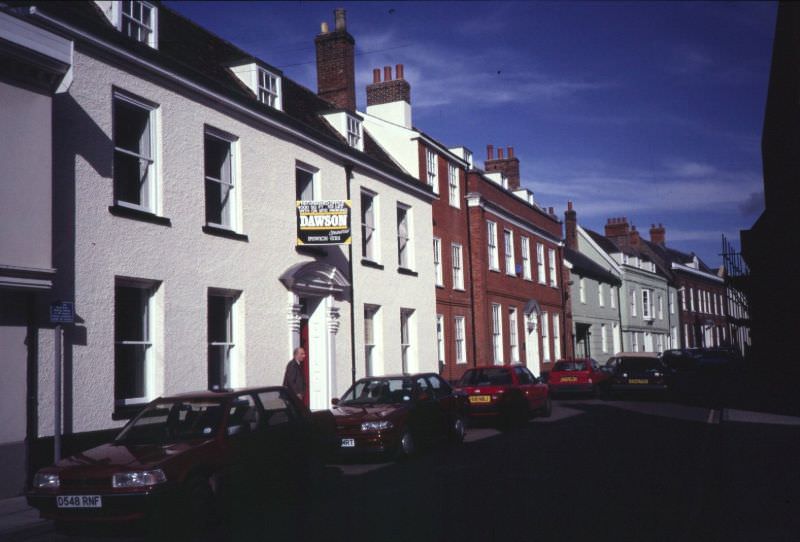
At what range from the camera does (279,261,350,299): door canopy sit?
1658 cm

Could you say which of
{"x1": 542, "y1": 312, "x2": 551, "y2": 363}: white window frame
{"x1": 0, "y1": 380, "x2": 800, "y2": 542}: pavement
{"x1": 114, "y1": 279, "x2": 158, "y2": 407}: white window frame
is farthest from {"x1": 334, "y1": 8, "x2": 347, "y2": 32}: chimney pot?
{"x1": 542, "y1": 312, "x2": 551, "y2": 363}: white window frame

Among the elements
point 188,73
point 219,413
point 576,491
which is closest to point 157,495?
point 219,413

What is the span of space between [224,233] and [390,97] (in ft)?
45.8

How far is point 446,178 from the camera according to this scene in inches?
1113

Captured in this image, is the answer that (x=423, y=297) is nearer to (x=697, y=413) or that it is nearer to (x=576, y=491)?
(x=697, y=413)

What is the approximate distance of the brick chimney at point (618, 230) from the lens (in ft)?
203

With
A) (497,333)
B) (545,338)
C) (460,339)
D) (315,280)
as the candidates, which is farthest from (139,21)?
(545,338)

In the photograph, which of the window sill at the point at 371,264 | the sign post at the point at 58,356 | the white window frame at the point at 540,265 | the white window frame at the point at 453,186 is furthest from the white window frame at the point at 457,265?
the sign post at the point at 58,356

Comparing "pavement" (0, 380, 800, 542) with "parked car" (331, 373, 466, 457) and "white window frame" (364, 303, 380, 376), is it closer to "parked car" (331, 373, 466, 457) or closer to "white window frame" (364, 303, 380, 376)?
"parked car" (331, 373, 466, 457)

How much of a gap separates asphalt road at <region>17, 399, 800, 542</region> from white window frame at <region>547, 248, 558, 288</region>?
25.0 m

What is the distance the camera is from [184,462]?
757cm

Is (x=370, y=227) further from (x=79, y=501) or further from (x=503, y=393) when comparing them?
(x=79, y=501)

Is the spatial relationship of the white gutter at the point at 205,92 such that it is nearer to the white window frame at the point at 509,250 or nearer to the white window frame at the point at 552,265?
the white window frame at the point at 509,250

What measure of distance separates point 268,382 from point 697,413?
11898 millimetres
